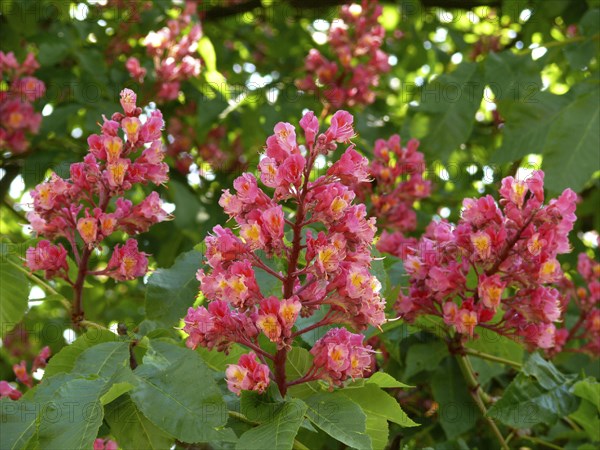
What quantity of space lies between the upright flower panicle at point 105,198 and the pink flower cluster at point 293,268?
1.62 ft

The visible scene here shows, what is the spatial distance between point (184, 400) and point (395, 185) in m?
1.84

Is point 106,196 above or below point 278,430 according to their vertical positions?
below

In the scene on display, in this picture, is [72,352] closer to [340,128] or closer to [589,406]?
[340,128]

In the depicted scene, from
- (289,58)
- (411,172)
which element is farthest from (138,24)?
(411,172)

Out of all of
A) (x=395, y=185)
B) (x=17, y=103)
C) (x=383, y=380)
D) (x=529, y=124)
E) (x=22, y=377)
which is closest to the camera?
(x=383, y=380)

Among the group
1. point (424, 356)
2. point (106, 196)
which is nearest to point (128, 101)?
point (106, 196)

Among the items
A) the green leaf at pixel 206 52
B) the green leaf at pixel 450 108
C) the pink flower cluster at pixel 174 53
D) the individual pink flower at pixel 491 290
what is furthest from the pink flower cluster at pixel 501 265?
the green leaf at pixel 206 52

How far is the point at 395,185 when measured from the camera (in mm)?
3268

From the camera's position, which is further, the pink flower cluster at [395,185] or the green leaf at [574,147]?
the pink flower cluster at [395,185]

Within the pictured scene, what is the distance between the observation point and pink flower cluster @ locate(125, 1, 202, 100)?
13.3 ft

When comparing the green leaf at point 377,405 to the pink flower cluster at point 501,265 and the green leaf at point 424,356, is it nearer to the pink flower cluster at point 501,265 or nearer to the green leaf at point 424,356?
the pink flower cluster at point 501,265

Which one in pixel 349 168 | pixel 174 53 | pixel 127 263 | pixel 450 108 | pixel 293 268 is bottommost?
pixel 174 53

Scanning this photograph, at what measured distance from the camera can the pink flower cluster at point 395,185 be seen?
3178 mm

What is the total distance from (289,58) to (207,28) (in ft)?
1.87
